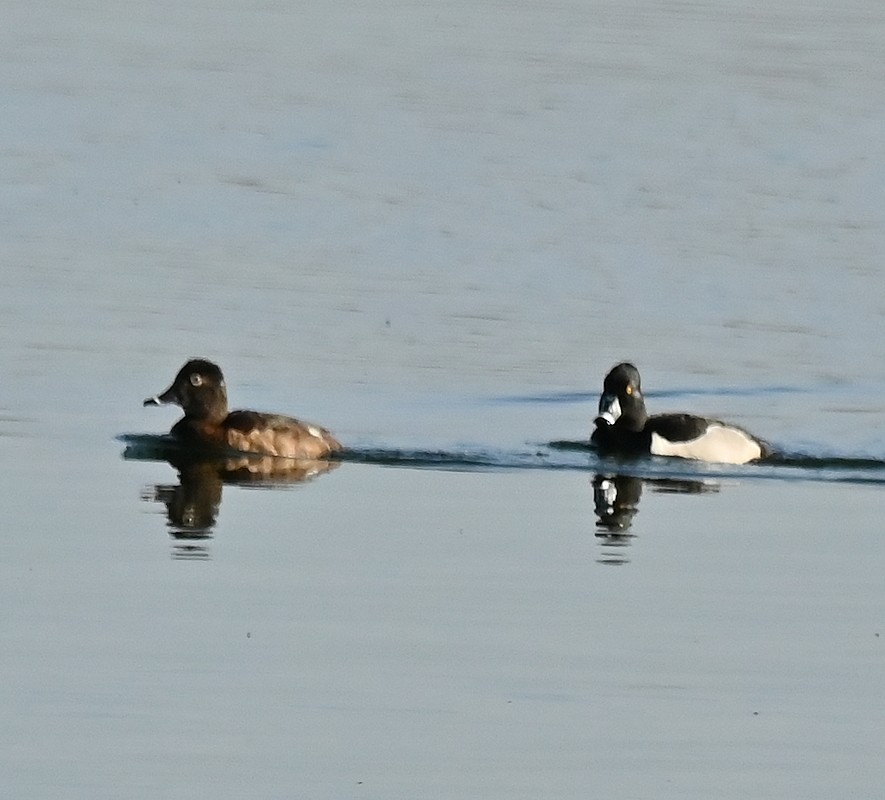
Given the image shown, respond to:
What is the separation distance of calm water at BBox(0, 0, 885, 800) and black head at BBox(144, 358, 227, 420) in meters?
0.61

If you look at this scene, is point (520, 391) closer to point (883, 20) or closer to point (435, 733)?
point (435, 733)

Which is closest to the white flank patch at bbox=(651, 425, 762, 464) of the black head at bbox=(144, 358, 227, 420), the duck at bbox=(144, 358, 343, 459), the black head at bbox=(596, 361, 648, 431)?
the black head at bbox=(596, 361, 648, 431)

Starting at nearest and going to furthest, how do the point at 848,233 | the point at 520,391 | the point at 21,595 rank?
the point at 21,595 < the point at 520,391 < the point at 848,233

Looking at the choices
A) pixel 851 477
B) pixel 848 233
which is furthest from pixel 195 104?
pixel 851 477

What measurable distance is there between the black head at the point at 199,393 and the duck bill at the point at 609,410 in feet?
9.44

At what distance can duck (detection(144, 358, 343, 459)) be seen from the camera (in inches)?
734

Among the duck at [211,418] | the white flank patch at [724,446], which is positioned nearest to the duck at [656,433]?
the white flank patch at [724,446]

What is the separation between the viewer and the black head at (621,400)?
1936 cm

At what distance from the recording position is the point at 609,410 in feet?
63.4

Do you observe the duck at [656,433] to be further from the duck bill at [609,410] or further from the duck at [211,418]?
the duck at [211,418]

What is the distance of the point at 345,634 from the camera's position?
12633 mm

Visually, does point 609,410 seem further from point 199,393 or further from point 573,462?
point 199,393

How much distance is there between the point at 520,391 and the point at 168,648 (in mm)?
9119

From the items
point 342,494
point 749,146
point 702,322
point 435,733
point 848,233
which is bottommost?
point 435,733
